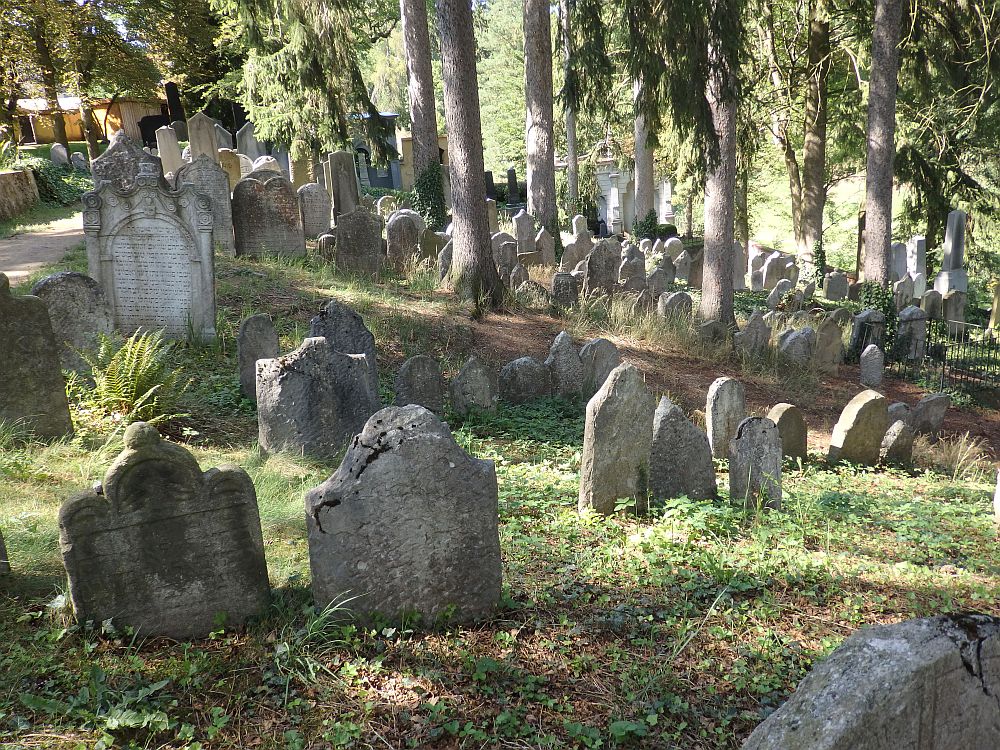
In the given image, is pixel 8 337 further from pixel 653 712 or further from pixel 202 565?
pixel 653 712

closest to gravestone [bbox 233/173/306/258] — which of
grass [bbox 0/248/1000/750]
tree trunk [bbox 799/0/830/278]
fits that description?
grass [bbox 0/248/1000/750]

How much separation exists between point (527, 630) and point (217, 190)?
1013cm

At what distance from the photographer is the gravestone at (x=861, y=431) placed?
7.64 meters

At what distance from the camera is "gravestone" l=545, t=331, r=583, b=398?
8789 millimetres

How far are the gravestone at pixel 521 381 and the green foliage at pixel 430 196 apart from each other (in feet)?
32.5

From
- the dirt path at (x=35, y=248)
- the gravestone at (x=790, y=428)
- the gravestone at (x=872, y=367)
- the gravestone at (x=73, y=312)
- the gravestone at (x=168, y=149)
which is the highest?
the gravestone at (x=168, y=149)

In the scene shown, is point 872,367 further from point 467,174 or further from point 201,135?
point 201,135

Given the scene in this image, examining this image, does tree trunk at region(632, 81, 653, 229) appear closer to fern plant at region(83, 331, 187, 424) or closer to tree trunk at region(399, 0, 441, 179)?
tree trunk at region(399, 0, 441, 179)

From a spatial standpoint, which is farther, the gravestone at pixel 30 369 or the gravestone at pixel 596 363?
the gravestone at pixel 596 363

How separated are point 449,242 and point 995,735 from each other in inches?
493

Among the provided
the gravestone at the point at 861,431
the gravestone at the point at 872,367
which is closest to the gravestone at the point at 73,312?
the gravestone at the point at 861,431

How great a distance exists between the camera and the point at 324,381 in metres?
6.07

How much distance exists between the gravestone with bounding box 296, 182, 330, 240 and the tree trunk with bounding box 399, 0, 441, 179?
384 cm

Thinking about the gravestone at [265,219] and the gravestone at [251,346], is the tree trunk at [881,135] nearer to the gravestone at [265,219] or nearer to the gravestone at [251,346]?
the gravestone at [265,219]
